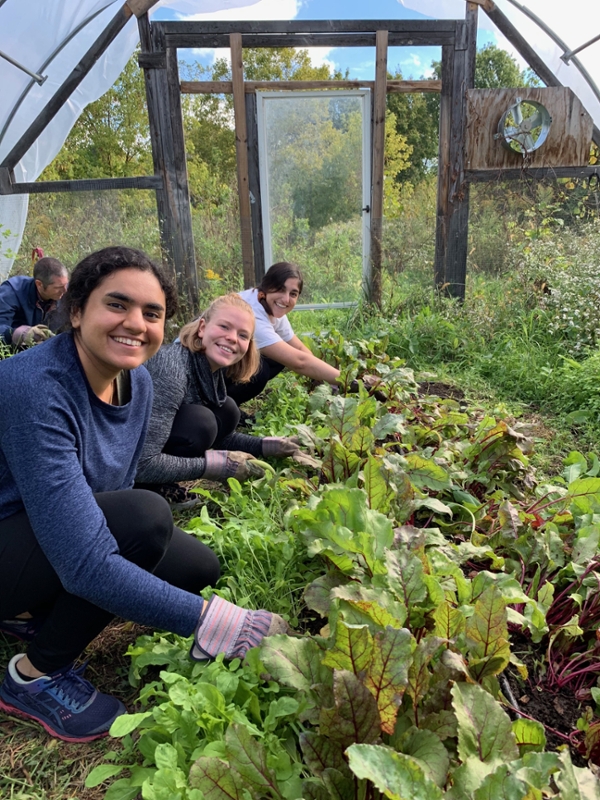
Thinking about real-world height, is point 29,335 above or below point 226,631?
above

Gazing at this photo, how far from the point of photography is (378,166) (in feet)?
19.1

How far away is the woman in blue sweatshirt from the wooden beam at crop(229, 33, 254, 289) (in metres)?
4.31

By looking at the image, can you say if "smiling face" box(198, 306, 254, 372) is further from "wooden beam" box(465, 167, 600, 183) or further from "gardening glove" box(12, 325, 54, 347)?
"wooden beam" box(465, 167, 600, 183)

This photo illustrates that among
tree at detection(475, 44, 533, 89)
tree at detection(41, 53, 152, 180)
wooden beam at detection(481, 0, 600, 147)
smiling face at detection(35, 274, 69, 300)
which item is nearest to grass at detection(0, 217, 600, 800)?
wooden beam at detection(481, 0, 600, 147)

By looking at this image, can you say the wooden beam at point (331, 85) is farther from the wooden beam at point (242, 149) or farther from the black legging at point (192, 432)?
the black legging at point (192, 432)

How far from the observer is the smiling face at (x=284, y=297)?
350cm

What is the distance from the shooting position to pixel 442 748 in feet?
3.63

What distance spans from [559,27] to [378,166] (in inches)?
81.5

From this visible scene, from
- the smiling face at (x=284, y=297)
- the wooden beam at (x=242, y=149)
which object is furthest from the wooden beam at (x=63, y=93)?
the smiling face at (x=284, y=297)

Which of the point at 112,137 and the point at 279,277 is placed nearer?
the point at 279,277

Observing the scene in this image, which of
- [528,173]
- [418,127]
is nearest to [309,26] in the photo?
[528,173]

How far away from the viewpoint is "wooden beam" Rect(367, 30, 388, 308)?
557cm

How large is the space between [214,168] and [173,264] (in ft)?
9.08

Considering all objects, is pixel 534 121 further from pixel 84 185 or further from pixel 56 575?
pixel 56 575
